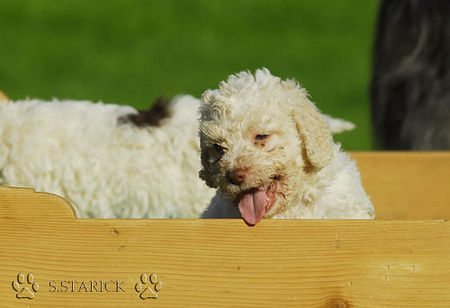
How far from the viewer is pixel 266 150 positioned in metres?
2.72

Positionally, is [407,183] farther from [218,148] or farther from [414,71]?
[414,71]

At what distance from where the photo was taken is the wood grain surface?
2506 millimetres

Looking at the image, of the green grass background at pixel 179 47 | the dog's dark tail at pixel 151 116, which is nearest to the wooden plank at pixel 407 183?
the dog's dark tail at pixel 151 116

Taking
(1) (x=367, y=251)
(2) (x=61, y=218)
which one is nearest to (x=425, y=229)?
(1) (x=367, y=251)

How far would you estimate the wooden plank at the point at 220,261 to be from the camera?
251 cm

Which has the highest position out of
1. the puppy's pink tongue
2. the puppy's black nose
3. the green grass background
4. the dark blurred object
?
the green grass background

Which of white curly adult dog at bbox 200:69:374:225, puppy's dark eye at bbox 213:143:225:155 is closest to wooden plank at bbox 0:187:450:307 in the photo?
white curly adult dog at bbox 200:69:374:225

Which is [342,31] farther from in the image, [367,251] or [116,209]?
[367,251]

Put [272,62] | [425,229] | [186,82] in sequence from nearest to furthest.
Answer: [425,229], [186,82], [272,62]

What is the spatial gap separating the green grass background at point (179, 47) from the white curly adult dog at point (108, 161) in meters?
7.51

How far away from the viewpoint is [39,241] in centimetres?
257

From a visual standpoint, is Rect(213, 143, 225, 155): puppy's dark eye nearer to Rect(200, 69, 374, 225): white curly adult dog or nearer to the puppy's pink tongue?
Rect(200, 69, 374, 225): white curly adult dog

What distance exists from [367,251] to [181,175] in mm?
1769

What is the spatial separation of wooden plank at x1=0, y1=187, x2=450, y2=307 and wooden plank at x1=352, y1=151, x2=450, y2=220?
1608mm
